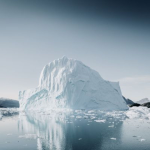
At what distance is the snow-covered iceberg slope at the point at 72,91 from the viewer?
38.2 meters

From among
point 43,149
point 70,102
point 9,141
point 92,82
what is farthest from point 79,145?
point 92,82

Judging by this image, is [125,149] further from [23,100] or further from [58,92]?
[23,100]

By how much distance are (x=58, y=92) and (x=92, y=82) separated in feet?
25.7

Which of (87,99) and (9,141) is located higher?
(87,99)

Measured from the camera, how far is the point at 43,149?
10.9 m

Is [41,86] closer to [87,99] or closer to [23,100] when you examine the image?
[23,100]

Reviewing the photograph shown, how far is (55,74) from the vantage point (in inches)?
1671

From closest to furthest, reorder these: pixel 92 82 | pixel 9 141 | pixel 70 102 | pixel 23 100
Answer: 1. pixel 9 141
2. pixel 70 102
3. pixel 92 82
4. pixel 23 100

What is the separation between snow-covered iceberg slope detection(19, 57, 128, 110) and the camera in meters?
38.2

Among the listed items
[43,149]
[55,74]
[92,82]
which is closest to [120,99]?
[92,82]

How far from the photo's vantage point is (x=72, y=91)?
39.2m

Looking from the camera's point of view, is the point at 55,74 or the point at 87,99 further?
the point at 55,74

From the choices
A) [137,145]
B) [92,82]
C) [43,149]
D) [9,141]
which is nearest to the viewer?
[43,149]

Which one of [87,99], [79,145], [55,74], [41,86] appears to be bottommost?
[79,145]
